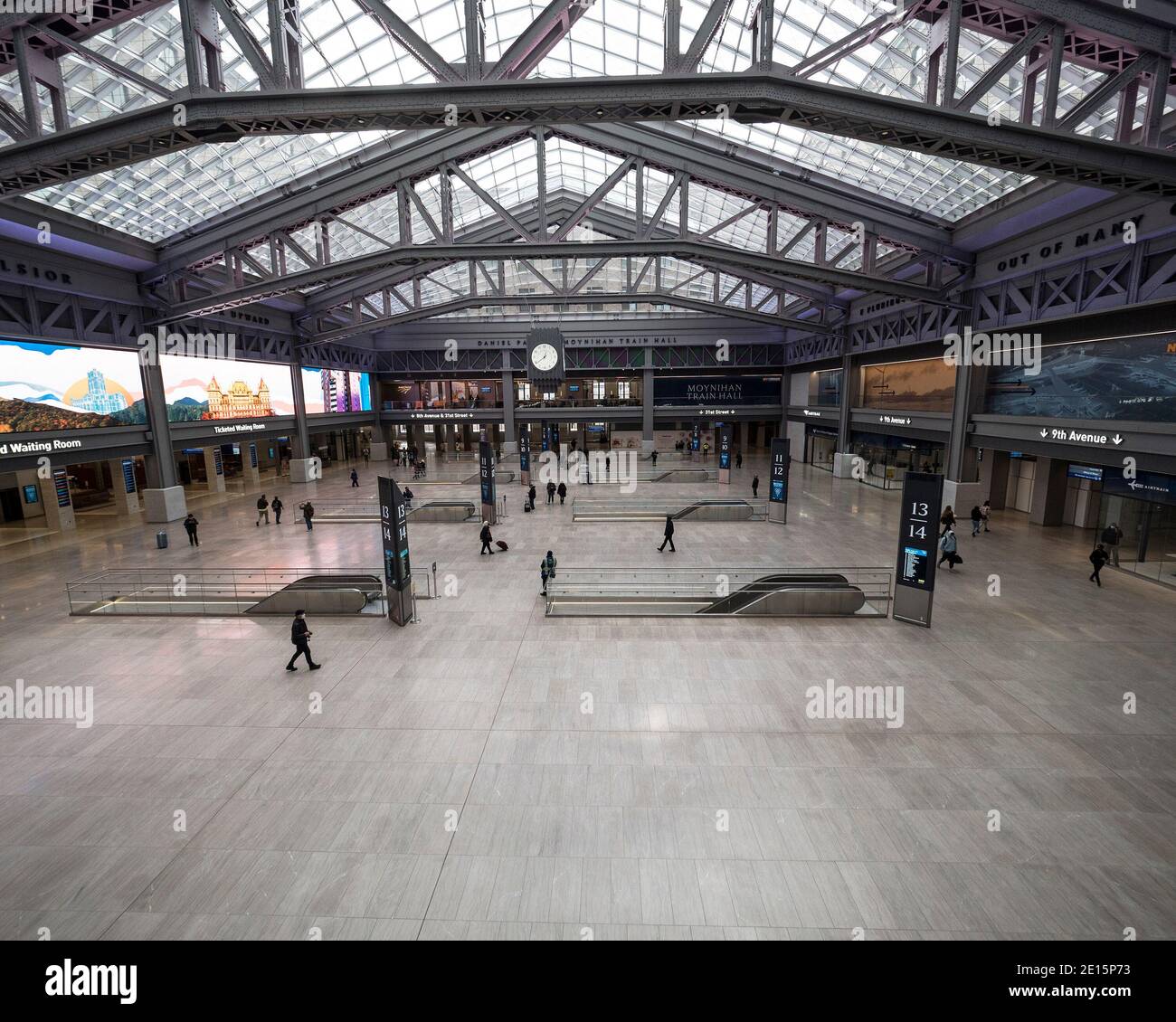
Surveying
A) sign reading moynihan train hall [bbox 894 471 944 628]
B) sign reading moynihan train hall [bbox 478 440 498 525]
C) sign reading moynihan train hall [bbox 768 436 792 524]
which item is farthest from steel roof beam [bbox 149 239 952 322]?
sign reading moynihan train hall [bbox 894 471 944 628]

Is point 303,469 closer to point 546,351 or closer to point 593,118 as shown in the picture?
point 546,351

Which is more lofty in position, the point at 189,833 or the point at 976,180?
the point at 976,180

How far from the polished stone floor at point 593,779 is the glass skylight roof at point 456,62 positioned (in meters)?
13.3

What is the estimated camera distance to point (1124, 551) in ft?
60.4

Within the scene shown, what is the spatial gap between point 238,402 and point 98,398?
343 inches

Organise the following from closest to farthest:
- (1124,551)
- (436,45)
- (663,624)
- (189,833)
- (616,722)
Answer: (189,833), (616,722), (663,624), (1124,551), (436,45)

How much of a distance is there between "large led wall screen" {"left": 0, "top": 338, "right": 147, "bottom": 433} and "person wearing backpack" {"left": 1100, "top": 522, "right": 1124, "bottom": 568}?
118ft

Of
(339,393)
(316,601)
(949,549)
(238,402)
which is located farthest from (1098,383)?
(339,393)

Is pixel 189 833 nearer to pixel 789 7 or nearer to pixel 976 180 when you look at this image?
pixel 789 7

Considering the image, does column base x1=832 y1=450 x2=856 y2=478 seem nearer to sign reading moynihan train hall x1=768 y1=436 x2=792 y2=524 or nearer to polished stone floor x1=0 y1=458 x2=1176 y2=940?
A: sign reading moynihan train hall x1=768 y1=436 x2=792 y2=524

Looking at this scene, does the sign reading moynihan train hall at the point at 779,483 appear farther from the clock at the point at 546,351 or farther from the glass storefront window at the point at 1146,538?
the clock at the point at 546,351

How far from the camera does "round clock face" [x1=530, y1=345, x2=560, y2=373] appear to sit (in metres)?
31.0
